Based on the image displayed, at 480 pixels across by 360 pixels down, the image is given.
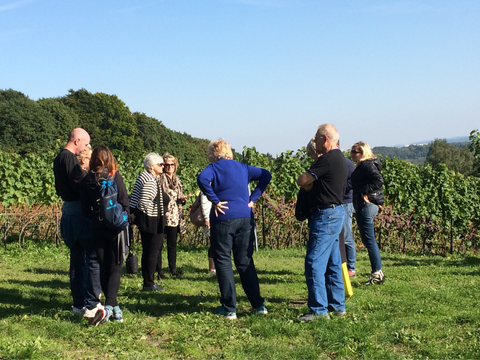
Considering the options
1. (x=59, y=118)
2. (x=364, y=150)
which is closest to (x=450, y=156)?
(x=59, y=118)

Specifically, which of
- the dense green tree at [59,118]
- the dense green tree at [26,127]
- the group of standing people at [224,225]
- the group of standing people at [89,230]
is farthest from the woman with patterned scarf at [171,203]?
the dense green tree at [59,118]

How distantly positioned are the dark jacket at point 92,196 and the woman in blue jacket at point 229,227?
0.74 meters

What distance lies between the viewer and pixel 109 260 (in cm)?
433

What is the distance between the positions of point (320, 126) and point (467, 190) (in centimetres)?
880

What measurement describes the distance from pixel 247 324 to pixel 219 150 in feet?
5.46

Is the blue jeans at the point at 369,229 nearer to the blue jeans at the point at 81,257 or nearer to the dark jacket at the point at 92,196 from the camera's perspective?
the dark jacket at the point at 92,196

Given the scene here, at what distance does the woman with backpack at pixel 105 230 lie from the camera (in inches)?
167

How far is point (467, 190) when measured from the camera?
11.8 meters

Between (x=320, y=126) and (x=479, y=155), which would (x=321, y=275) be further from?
(x=479, y=155)

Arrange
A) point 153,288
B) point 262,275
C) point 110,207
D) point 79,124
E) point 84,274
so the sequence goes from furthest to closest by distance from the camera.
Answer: point 79,124 → point 262,275 → point 153,288 → point 84,274 → point 110,207

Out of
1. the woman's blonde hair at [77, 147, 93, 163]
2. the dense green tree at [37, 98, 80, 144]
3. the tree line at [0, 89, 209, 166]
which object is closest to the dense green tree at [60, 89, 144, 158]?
the tree line at [0, 89, 209, 166]

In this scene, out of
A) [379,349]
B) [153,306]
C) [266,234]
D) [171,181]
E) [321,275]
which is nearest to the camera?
[379,349]

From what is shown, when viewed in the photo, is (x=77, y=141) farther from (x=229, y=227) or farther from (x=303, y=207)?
(x=303, y=207)

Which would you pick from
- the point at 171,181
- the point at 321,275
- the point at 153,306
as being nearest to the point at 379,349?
the point at 321,275
